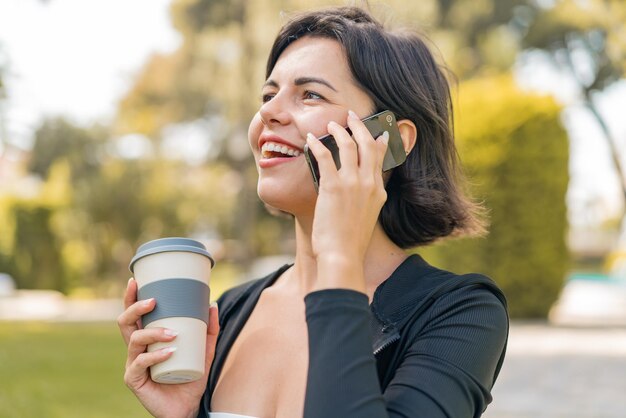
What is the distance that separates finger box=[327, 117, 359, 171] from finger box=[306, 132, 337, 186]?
A: 22mm

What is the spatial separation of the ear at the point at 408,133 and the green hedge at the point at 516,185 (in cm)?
1193

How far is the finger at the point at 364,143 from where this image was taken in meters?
1.64

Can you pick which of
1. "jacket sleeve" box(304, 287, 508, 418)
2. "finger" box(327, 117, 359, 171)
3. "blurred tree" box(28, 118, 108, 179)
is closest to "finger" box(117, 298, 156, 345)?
"jacket sleeve" box(304, 287, 508, 418)

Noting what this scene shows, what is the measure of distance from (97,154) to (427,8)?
14.1m

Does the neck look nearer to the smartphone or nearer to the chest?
the chest

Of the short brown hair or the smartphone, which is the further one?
the short brown hair

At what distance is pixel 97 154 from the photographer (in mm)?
29891

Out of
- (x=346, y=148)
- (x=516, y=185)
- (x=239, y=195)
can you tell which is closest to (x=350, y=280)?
(x=346, y=148)

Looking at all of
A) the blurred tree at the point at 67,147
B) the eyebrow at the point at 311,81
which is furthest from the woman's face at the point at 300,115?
the blurred tree at the point at 67,147

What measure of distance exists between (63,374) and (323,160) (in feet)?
26.1

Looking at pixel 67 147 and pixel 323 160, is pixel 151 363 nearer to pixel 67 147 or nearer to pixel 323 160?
pixel 323 160

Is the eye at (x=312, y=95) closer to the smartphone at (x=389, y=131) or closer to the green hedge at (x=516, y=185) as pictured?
the smartphone at (x=389, y=131)

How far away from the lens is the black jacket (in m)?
1.46

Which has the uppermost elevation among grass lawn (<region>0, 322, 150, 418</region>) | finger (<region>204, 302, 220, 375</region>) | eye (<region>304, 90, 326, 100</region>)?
grass lawn (<region>0, 322, 150, 418</region>)
